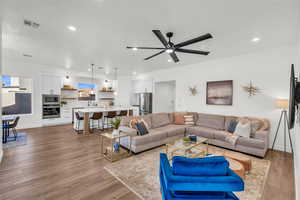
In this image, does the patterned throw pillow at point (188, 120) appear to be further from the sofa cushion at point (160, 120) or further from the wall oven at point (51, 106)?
the wall oven at point (51, 106)

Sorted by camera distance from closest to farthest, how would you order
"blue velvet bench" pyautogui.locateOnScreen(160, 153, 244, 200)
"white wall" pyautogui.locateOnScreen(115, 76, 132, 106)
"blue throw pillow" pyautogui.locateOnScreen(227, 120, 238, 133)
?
"blue velvet bench" pyautogui.locateOnScreen(160, 153, 244, 200)
"blue throw pillow" pyautogui.locateOnScreen(227, 120, 238, 133)
"white wall" pyautogui.locateOnScreen(115, 76, 132, 106)

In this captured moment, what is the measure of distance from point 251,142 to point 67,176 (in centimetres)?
407

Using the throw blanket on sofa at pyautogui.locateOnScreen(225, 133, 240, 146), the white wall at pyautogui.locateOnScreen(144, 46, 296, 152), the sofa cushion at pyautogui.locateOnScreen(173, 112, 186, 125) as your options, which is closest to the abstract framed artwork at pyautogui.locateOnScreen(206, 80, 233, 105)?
the white wall at pyautogui.locateOnScreen(144, 46, 296, 152)

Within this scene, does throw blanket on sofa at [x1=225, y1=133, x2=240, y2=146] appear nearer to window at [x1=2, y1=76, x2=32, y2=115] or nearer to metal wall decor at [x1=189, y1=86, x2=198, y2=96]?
metal wall decor at [x1=189, y1=86, x2=198, y2=96]

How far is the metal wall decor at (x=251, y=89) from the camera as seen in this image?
4195 mm

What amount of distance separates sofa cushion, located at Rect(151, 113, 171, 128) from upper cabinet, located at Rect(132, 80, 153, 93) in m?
3.02

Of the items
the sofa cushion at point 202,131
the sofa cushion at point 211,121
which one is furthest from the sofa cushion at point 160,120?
the sofa cushion at point 211,121

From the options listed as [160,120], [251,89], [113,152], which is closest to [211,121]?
[251,89]

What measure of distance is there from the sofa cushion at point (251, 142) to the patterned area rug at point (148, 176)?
0.99 feet

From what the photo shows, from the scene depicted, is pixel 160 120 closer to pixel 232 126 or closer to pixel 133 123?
pixel 133 123

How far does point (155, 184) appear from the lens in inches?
90.0

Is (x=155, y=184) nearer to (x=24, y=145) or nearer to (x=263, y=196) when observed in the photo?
(x=263, y=196)

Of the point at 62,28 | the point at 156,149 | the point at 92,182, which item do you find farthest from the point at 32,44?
the point at 156,149

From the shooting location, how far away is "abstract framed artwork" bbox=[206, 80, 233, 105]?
4.76 m
